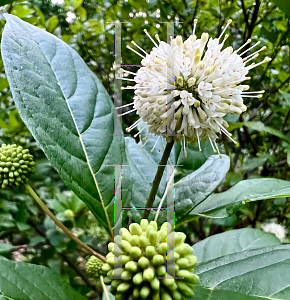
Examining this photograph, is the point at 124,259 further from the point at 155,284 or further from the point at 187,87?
the point at 187,87

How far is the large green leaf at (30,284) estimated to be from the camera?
0.43m

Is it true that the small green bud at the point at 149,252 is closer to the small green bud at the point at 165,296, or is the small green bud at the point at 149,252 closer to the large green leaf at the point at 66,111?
the small green bud at the point at 165,296

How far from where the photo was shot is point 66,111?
21.1 inches

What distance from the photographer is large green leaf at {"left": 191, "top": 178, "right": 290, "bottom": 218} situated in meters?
0.57

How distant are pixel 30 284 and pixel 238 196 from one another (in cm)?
44

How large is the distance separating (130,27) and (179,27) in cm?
24

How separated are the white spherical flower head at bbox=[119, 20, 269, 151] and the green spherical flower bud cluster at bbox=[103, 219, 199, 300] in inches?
7.0

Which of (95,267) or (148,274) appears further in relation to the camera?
(95,267)

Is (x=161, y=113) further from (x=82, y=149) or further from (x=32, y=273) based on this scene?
(x=32, y=273)

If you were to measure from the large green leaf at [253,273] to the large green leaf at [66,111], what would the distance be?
216 millimetres

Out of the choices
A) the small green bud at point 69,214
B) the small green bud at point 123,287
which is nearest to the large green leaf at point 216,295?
the small green bud at point 123,287

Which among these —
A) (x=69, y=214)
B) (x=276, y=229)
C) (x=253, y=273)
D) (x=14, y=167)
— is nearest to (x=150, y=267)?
(x=253, y=273)

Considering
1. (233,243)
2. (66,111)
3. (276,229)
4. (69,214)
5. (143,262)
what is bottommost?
(276,229)

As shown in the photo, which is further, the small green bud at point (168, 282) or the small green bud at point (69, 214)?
the small green bud at point (69, 214)
